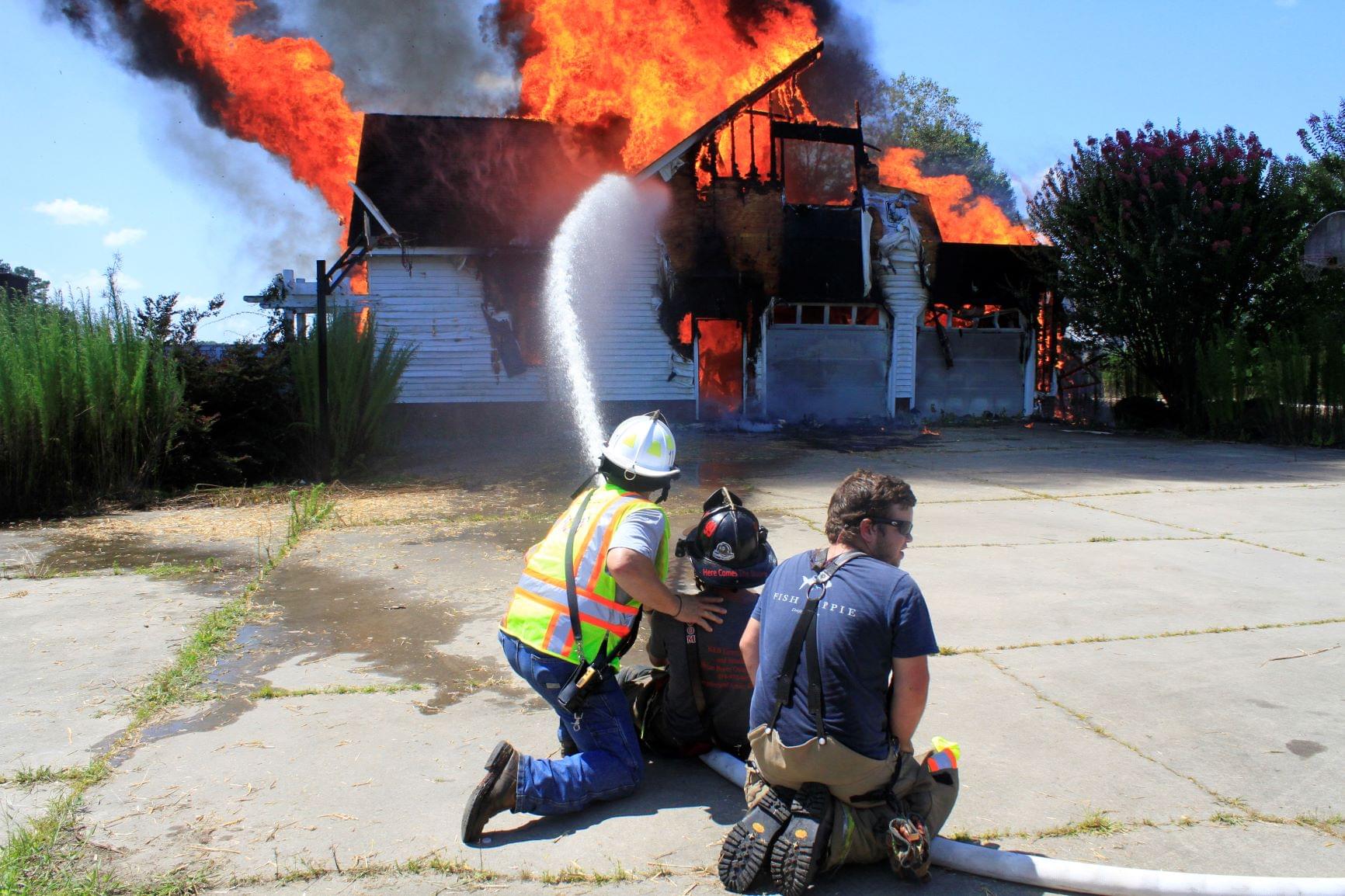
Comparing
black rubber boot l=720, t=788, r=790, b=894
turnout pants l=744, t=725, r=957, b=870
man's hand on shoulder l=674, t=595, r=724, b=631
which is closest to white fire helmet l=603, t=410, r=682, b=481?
man's hand on shoulder l=674, t=595, r=724, b=631

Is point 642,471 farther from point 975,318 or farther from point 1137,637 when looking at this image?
point 975,318

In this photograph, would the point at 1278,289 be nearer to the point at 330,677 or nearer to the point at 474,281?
the point at 474,281

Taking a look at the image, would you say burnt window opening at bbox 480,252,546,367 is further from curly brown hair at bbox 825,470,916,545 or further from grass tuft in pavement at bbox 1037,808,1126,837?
grass tuft in pavement at bbox 1037,808,1126,837

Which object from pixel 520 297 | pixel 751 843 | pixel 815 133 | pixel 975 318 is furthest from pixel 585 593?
pixel 975 318

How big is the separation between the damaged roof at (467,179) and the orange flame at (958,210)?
30.8 ft

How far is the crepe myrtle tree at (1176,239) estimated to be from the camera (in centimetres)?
1605

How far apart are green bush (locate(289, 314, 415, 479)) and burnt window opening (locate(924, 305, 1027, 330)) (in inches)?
462

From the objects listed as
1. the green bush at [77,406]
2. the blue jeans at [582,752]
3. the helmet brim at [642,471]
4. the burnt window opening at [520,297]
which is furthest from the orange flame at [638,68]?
the blue jeans at [582,752]

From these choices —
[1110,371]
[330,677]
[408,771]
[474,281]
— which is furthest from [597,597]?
[1110,371]

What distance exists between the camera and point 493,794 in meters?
2.97

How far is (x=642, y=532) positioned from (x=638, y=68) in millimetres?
18078

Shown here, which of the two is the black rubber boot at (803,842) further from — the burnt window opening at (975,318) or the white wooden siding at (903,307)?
the burnt window opening at (975,318)

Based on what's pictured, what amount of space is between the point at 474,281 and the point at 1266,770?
51.1 feet

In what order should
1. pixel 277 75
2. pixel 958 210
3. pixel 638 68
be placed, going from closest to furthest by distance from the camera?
1. pixel 638 68
2. pixel 277 75
3. pixel 958 210
